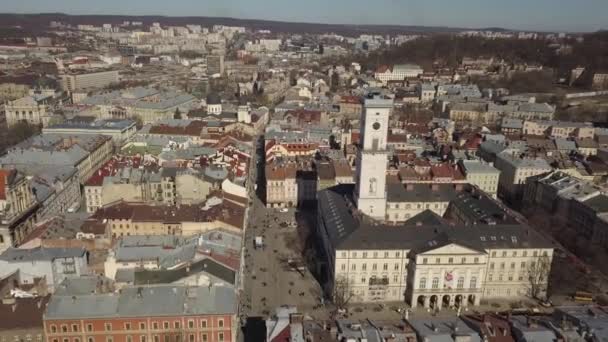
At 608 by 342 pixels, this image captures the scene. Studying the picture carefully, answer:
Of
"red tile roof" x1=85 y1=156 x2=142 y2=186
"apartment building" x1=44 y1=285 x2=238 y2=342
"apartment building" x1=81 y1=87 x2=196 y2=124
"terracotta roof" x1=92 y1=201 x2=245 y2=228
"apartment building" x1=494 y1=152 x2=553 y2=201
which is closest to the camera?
"apartment building" x1=44 y1=285 x2=238 y2=342

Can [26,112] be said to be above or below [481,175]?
below

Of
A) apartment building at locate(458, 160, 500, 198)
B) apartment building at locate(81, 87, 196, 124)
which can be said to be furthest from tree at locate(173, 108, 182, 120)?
apartment building at locate(458, 160, 500, 198)

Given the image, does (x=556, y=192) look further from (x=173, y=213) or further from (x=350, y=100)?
(x=350, y=100)

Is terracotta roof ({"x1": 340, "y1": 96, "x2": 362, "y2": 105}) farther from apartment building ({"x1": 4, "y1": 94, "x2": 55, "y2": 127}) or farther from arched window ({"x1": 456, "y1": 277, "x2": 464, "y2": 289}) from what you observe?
arched window ({"x1": 456, "y1": 277, "x2": 464, "y2": 289})

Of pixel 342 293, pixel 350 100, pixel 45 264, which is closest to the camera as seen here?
pixel 45 264

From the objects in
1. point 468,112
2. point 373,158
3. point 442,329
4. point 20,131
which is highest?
point 373,158

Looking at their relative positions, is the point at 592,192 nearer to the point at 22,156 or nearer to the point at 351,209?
the point at 351,209

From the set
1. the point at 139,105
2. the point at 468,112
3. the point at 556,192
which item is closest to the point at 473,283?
the point at 556,192
